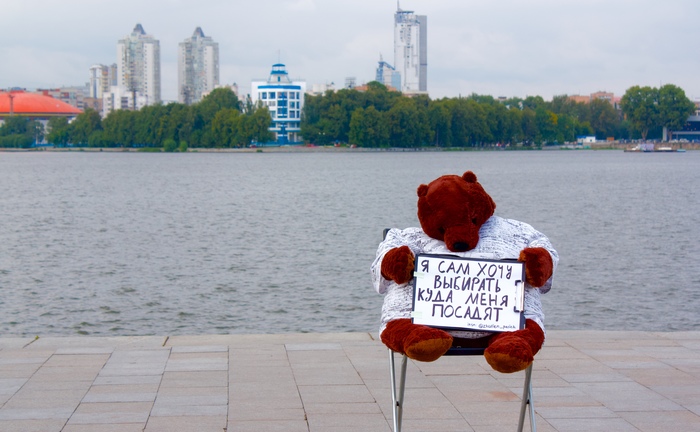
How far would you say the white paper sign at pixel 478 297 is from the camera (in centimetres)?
413

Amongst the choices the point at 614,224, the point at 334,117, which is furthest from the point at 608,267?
the point at 334,117

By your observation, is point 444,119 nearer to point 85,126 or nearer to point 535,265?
point 85,126

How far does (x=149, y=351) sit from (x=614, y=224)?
29599 millimetres

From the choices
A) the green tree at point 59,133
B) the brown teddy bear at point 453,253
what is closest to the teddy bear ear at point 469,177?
the brown teddy bear at point 453,253

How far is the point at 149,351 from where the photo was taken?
7.25 meters

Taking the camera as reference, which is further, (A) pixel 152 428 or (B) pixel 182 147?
(B) pixel 182 147

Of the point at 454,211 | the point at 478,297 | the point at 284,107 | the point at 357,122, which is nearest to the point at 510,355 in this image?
the point at 478,297

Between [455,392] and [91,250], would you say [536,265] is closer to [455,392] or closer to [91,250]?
[455,392]

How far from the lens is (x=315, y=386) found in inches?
243

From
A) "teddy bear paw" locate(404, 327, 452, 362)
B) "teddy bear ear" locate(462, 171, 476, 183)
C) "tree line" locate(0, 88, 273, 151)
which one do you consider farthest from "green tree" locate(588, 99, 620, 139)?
"teddy bear paw" locate(404, 327, 452, 362)

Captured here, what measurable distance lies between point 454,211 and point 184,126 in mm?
138905

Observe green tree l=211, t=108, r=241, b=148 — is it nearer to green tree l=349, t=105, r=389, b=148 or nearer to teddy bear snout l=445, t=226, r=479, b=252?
green tree l=349, t=105, r=389, b=148

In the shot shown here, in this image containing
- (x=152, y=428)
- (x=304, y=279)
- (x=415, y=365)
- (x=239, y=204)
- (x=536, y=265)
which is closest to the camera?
(x=536, y=265)

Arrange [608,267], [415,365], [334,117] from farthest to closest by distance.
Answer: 1. [334,117]
2. [608,267]
3. [415,365]
